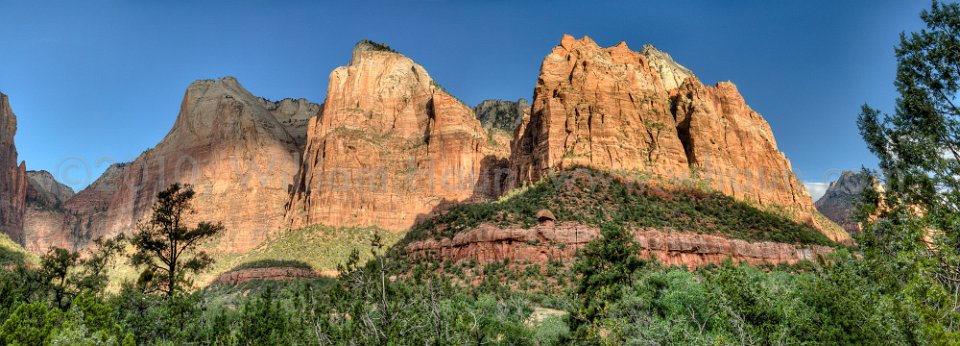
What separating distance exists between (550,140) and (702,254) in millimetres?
23100

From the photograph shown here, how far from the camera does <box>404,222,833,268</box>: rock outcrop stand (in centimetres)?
4784

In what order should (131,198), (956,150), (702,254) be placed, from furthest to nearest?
(131,198) < (702,254) < (956,150)

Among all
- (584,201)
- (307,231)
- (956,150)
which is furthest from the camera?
(307,231)

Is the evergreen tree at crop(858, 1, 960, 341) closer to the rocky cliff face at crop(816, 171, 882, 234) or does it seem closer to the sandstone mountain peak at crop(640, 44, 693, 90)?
the sandstone mountain peak at crop(640, 44, 693, 90)

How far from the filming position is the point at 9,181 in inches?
4828

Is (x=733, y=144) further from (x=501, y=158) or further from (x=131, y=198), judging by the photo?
(x=131, y=198)

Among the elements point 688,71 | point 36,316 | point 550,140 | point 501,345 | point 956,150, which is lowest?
point 501,345

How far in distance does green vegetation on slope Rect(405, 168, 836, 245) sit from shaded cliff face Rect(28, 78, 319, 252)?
60.6 meters

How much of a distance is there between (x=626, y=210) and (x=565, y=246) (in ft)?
30.5

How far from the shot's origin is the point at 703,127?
7262cm

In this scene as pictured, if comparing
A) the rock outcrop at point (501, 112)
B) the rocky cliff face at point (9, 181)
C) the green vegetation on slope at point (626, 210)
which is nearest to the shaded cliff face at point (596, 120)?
the green vegetation on slope at point (626, 210)

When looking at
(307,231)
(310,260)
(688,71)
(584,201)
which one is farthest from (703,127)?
(307,231)

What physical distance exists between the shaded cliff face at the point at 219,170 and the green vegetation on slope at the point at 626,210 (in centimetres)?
6055

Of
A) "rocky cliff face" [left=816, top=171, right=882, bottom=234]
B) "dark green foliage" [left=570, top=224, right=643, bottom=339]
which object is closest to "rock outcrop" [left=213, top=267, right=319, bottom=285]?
"dark green foliage" [left=570, top=224, right=643, bottom=339]
